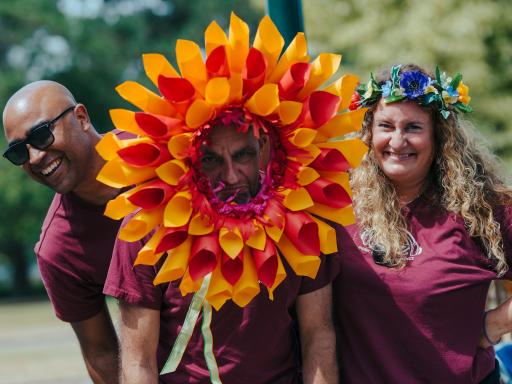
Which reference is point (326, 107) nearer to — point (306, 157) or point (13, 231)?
point (306, 157)

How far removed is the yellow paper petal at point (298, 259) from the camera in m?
3.13

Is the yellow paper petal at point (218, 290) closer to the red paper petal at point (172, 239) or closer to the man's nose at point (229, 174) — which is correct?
the red paper petal at point (172, 239)

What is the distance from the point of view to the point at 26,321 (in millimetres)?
21219

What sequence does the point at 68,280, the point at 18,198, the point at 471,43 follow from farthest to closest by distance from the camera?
the point at 18,198 < the point at 471,43 < the point at 68,280

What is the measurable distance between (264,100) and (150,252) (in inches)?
27.5

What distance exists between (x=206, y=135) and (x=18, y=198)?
25227 mm

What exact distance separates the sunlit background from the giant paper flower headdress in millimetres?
8399

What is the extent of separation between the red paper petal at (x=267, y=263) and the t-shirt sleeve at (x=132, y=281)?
47cm

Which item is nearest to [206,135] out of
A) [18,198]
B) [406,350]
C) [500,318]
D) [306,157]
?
[306,157]

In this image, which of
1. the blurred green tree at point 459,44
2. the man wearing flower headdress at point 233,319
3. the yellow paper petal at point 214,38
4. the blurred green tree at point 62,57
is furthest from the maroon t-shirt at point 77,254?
the blurred green tree at point 62,57

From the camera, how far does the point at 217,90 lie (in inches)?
117

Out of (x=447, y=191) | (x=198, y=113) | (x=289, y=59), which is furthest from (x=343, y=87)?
(x=447, y=191)

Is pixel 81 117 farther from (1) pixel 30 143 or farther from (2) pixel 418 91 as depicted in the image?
(2) pixel 418 91

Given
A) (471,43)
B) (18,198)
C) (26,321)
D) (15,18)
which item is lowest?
(26,321)
